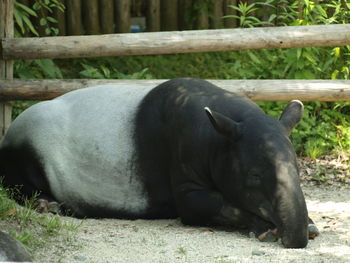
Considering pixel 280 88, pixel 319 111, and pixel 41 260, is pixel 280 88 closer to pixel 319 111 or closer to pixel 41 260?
pixel 319 111

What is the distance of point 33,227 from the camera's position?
5.28 metres

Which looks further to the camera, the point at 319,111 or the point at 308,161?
the point at 319,111

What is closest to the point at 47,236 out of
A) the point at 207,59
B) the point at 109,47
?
the point at 109,47

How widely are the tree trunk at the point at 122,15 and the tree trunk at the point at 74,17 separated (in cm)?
56

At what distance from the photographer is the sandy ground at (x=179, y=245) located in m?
4.87

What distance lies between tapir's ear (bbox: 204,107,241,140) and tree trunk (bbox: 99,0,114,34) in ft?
17.9

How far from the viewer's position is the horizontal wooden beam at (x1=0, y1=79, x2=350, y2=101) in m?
7.83

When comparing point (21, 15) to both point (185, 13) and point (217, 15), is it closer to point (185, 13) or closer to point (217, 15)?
point (185, 13)

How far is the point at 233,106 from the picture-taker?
5984 millimetres

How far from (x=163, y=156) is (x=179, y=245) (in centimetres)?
108

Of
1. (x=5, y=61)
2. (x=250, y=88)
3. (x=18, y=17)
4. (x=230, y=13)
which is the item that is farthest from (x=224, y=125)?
(x=230, y=13)

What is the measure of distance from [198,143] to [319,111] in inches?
146

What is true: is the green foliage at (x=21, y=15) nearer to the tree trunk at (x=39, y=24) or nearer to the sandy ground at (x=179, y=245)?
the tree trunk at (x=39, y=24)

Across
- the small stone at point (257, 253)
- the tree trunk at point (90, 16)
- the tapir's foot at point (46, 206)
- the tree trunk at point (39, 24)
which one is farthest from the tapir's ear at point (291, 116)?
the tree trunk at point (90, 16)
